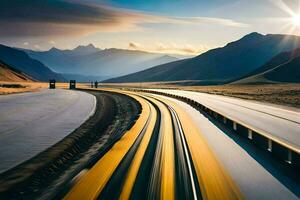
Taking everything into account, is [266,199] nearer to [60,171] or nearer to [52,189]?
[52,189]

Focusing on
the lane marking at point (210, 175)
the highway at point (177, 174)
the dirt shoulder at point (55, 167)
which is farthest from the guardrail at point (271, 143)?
the dirt shoulder at point (55, 167)

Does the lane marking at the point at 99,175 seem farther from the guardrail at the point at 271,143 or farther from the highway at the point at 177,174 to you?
the guardrail at the point at 271,143

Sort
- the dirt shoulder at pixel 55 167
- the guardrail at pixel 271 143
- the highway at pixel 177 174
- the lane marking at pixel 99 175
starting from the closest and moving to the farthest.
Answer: the lane marking at pixel 99 175 → the highway at pixel 177 174 → the dirt shoulder at pixel 55 167 → the guardrail at pixel 271 143

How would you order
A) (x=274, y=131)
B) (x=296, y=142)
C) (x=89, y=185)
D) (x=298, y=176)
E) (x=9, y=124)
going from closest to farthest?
(x=89, y=185)
(x=298, y=176)
(x=296, y=142)
(x=274, y=131)
(x=9, y=124)

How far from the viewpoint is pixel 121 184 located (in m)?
11.1

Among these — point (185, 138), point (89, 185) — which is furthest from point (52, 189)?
point (185, 138)

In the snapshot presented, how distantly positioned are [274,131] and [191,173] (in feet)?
44.3

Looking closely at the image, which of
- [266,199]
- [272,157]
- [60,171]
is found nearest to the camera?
[266,199]

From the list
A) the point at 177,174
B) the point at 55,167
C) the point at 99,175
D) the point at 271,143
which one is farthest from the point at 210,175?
the point at 55,167

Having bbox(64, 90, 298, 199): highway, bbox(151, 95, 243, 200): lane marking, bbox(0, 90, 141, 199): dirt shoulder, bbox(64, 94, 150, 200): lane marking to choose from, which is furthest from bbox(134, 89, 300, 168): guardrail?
bbox(0, 90, 141, 199): dirt shoulder

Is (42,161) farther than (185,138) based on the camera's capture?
No

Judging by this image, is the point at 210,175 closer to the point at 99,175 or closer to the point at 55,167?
the point at 99,175

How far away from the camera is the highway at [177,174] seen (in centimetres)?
1030

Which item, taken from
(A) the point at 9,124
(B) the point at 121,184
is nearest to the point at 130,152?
(B) the point at 121,184
